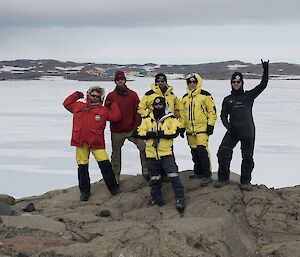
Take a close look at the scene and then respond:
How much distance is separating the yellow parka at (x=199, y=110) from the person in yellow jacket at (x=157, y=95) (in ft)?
0.68

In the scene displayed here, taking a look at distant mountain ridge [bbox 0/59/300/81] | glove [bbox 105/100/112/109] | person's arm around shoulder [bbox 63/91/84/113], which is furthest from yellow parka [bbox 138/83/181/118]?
distant mountain ridge [bbox 0/59/300/81]

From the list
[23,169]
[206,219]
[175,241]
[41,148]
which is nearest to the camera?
[175,241]

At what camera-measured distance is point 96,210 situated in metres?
5.71

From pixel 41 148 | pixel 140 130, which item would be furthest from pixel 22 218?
pixel 41 148

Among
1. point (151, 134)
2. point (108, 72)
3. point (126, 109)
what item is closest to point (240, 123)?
point (151, 134)

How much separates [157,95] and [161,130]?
703 millimetres

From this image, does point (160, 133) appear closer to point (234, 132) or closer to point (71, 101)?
point (234, 132)

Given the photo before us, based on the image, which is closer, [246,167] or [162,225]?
[162,225]

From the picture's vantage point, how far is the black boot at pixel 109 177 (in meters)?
6.14

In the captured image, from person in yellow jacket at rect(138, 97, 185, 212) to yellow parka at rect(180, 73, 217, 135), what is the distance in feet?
1.38

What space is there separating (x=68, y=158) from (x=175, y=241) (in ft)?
19.0

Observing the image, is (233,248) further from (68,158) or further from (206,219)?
(68,158)

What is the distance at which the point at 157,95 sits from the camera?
6043mm

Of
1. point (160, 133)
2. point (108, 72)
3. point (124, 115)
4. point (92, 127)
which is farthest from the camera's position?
point (108, 72)
